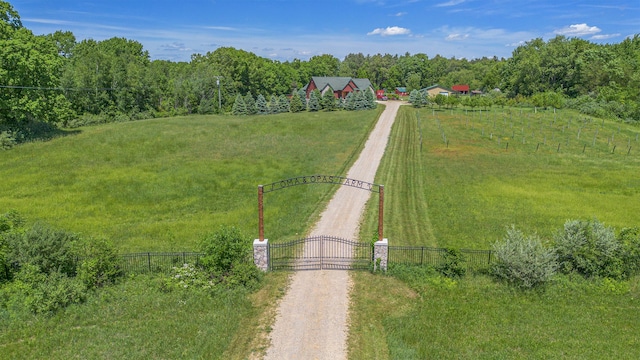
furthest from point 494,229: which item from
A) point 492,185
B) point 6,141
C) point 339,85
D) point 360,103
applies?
point 339,85

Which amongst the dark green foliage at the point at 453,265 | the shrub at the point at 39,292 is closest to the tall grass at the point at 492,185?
the dark green foliage at the point at 453,265

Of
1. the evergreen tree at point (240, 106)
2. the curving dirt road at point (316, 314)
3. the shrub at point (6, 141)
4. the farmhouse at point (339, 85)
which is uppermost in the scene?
the farmhouse at point (339, 85)

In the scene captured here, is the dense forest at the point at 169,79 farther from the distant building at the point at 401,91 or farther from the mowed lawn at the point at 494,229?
the mowed lawn at the point at 494,229

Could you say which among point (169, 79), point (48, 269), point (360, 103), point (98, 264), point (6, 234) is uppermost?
point (169, 79)

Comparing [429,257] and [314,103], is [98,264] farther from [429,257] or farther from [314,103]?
[314,103]

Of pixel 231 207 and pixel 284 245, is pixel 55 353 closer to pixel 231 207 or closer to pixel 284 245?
pixel 284 245

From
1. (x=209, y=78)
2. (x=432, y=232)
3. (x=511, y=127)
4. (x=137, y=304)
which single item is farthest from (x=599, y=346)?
(x=209, y=78)
